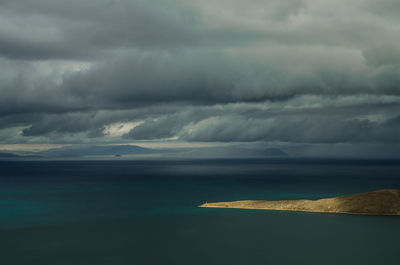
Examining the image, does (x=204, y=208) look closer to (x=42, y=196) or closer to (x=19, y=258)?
(x=19, y=258)

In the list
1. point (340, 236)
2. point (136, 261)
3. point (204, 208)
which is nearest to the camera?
point (136, 261)

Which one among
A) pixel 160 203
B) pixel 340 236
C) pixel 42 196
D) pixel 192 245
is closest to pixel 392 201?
pixel 340 236

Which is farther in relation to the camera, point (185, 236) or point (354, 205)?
point (354, 205)

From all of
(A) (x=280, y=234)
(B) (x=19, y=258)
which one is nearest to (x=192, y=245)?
(A) (x=280, y=234)

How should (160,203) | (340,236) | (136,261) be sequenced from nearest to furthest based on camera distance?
(136,261) < (340,236) < (160,203)

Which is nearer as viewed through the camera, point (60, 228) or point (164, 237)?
point (164, 237)

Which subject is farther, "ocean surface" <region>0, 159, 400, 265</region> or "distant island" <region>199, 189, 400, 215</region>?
"distant island" <region>199, 189, 400, 215</region>

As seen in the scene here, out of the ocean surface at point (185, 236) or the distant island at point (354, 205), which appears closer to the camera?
the ocean surface at point (185, 236)

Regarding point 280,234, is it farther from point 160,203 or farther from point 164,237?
point 160,203

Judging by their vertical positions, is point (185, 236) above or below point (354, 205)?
below
